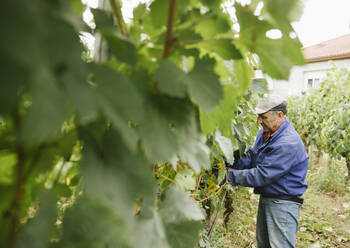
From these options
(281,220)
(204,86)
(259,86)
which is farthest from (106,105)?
(281,220)

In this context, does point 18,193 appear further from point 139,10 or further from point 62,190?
point 139,10

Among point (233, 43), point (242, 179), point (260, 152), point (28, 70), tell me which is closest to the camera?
point (28, 70)

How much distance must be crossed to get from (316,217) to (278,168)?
3589mm

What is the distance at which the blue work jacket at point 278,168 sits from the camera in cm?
286

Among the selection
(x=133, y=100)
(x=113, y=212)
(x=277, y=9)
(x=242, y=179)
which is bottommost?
(x=242, y=179)

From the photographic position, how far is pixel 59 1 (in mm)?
297

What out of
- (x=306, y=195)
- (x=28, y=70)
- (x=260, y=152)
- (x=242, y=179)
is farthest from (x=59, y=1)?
(x=306, y=195)

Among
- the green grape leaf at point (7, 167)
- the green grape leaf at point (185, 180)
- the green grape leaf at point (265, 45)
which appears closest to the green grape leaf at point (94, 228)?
the green grape leaf at point (7, 167)

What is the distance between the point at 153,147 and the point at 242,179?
2.60m

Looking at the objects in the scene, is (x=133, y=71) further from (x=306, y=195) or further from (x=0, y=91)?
(x=306, y=195)

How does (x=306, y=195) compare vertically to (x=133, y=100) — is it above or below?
below

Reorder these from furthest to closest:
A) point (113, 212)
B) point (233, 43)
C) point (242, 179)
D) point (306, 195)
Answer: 1. point (306, 195)
2. point (242, 179)
3. point (233, 43)
4. point (113, 212)

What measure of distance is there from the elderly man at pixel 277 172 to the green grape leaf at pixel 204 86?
2.49 m

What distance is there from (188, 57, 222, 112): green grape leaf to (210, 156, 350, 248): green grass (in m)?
3.39
